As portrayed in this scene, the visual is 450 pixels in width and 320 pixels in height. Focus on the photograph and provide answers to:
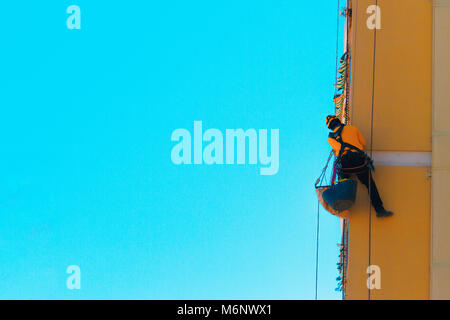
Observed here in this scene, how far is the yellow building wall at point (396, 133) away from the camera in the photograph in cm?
1335

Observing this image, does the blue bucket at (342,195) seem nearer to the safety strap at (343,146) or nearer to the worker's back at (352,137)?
the safety strap at (343,146)

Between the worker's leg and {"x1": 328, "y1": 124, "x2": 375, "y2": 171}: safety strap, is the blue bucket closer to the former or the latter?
the worker's leg

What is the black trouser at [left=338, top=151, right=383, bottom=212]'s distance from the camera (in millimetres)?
13438

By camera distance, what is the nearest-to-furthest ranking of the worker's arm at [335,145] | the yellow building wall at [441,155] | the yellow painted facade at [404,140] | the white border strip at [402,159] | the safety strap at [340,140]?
the yellow building wall at [441,155], the yellow painted facade at [404,140], the safety strap at [340,140], the worker's arm at [335,145], the white border strip at [402,159]

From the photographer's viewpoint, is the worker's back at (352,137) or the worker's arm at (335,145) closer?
the worker's back at (352,137)

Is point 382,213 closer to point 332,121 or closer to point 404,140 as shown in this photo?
point 404,140

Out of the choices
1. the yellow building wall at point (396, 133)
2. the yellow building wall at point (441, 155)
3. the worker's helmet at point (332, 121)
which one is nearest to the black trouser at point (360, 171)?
the yellow building wall at point (396, 133)

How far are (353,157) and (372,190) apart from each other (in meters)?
0.69

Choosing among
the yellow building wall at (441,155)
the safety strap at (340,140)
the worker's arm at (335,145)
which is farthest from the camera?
the worker's arm at (335,145)

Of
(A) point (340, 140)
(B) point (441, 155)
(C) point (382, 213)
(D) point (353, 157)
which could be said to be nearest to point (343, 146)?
(A) point (340, 140)

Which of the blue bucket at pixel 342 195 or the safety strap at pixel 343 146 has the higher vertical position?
the safety strap at pixel 343 146

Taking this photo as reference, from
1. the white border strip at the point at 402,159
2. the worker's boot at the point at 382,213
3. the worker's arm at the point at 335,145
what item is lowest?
the worker's boot at the point at 382,213
